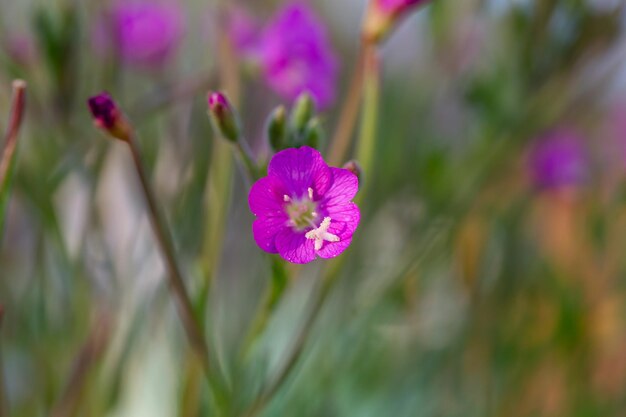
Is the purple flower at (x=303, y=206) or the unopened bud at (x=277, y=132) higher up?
the unopened bud at (x=277, y=132)

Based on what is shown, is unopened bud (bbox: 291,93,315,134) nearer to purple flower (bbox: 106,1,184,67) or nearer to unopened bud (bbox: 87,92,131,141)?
unopened bud (bbox: 87,92,131,141)

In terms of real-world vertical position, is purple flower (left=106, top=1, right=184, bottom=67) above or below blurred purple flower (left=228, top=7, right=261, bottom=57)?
above

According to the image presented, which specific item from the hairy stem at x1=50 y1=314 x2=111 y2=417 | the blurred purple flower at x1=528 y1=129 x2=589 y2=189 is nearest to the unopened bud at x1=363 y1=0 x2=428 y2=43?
the hairy stem at x1=50 y1=314 x2=111 y2=417

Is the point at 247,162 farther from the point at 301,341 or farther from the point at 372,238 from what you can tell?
the point at 372,238

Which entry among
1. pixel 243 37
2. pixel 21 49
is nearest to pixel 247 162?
pixel 243 37

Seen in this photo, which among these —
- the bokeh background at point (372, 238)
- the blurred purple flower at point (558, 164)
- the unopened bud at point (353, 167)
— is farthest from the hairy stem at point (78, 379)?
the blurred purple flower at point (558, 164)

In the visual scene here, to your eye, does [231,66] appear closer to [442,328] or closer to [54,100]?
[54,100]

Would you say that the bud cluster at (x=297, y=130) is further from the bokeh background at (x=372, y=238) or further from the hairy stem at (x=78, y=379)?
the hairy stem at (x=78, y=379)
